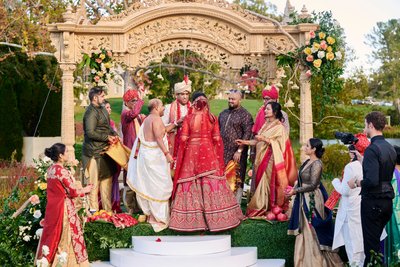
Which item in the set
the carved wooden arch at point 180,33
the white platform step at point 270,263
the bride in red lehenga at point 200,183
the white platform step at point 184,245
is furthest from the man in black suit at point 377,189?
the carved wooden arch at point 180,33

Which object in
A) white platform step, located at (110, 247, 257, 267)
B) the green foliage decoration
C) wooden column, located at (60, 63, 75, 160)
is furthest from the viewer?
the green foliage decoration

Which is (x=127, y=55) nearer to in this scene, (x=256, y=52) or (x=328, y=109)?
(x=256, y=52)

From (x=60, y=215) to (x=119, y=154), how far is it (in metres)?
1.99

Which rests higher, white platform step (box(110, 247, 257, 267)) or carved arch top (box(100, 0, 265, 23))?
carved arch top (box(100, 0, 265, 23))

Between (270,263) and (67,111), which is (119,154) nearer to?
(67,111)

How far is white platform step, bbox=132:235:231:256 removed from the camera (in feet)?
26.4

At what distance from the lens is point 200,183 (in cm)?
859

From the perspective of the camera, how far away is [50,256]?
7582mm

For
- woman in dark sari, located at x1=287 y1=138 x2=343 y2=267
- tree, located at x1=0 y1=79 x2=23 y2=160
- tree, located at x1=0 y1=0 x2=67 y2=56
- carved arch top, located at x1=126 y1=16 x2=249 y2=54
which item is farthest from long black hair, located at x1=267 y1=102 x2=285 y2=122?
tree, located at x1=0 y1=79 x2=23 y2=160

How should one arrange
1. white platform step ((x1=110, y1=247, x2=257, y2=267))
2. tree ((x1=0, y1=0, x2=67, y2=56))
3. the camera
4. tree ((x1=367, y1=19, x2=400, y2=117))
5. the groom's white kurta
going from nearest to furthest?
the camera, white platform step ((x1=110, y1=247, x2=257, y2=267)), the groom's white kurta, tree ((x1=0, y1=0, x2=67, y2=56)), tree ((x1=367, y1=19, x2=400, y2=117))

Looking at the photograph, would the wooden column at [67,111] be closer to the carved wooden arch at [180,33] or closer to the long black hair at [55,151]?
the carved wooden arch at [180,33]

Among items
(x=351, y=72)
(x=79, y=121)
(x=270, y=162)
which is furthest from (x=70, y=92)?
(x=79, y=121)

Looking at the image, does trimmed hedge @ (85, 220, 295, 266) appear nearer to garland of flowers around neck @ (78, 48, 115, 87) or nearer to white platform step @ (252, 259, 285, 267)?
white platform step @ (252, 259, 285, 267)

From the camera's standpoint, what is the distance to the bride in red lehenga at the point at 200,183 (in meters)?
8.47
